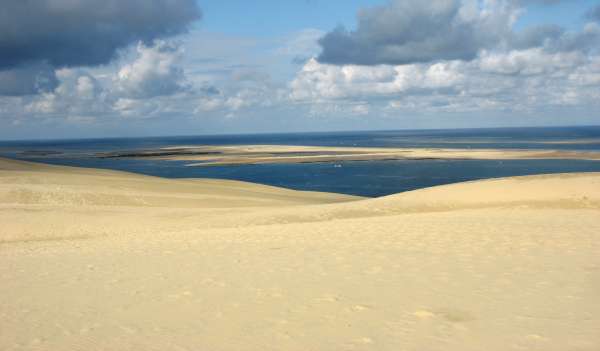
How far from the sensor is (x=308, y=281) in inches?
358

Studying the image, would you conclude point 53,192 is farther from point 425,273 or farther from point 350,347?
point 350,347

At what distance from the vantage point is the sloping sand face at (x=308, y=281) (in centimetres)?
643

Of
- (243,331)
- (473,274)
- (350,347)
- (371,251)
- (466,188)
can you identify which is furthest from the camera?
(466,188)

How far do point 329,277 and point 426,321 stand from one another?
9.10ft

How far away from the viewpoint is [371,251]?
1177cm

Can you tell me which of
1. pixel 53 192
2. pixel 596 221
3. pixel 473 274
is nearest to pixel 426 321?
pixel 473 274

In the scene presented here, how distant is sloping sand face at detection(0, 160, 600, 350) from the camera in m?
6.43

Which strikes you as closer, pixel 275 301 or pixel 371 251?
pixel 275 301

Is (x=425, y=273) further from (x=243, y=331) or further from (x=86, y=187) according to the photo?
(x=86, y=187)

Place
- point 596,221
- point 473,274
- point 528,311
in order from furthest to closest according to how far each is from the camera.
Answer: point 596,221 < point 473,274 < point 528,311

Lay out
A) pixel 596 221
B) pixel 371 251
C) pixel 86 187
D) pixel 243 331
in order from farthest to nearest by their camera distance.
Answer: pixel 86 187
pixel 596 221
pixel 371 251
pixel 243 331

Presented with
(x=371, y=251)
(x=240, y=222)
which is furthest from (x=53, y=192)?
(x=371, y=251)

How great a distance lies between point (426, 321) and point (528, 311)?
4.76 ft

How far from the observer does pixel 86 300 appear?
8305 millimetres
